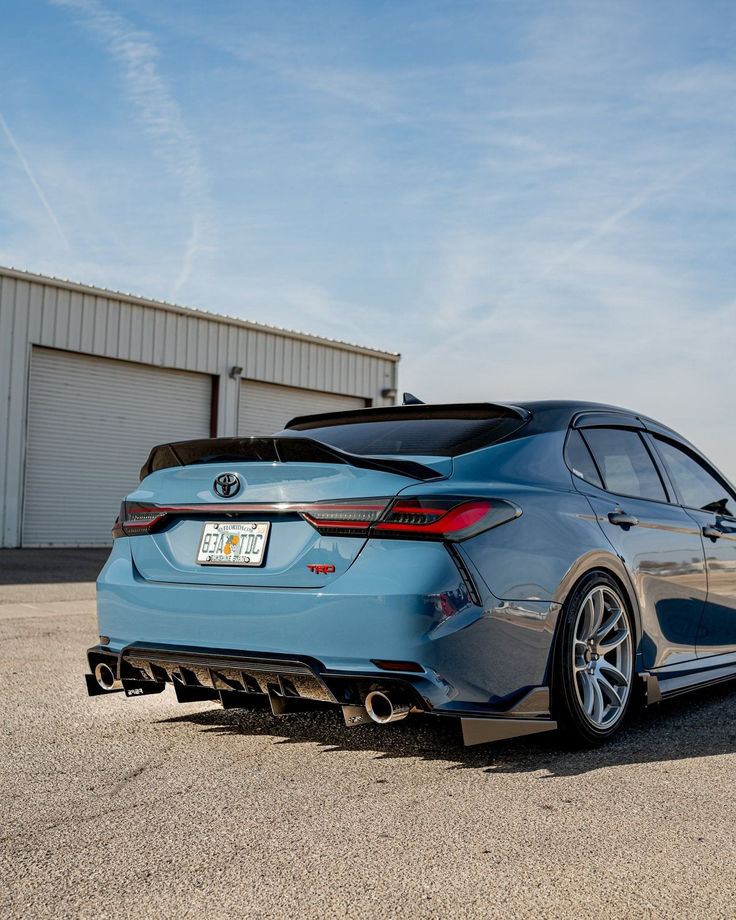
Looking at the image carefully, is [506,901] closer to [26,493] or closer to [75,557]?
[75,557]

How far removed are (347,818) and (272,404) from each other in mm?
21263

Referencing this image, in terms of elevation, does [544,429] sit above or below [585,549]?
above

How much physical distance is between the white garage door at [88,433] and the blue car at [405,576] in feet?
53.9

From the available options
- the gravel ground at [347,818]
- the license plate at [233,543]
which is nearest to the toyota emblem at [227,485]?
the license plate at [233,543]

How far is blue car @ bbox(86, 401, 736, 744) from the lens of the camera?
342 cm

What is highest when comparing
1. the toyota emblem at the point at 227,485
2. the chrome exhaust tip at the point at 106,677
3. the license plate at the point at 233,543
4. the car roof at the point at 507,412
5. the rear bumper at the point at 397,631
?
the car roof at the point at 507,412

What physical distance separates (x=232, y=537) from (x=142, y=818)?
1.08 metres

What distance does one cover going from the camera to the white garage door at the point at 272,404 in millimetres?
23438

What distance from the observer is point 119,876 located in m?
2.59

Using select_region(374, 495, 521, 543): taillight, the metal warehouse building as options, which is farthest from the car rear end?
the metal warehouse building

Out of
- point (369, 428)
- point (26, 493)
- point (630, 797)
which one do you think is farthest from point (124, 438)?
point (630, 797)

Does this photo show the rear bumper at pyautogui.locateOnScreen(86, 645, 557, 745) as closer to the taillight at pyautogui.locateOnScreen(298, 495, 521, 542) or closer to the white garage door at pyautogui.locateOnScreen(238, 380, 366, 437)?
the taillight at pyautogui.locateOnScreen(298, 495, 521, 542)

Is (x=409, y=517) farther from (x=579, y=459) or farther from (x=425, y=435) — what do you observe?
(x=579, y=459)

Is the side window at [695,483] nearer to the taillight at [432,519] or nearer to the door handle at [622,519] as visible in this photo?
the door handle at [622,519]
